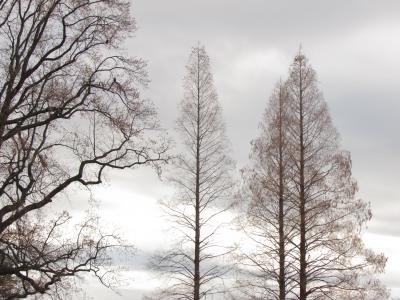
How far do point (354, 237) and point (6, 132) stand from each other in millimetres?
12817

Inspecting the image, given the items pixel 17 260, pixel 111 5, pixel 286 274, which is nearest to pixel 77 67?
pixel 111 5

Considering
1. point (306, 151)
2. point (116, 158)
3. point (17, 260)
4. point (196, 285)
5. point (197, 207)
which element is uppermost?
point (306, 151)

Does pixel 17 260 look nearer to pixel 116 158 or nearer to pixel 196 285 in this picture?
pixel 116 158

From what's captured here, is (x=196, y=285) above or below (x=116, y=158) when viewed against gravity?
below

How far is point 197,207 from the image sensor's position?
80.8 feet

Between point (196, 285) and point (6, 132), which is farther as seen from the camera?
point (196, 285)

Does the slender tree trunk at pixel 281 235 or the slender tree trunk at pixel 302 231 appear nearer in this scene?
the slender tree trunk at pixel 302 231

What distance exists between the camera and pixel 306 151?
24.1 meters

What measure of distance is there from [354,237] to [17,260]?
1259 centimetres

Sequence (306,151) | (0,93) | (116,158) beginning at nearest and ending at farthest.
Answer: (0,93), (116,158), (306,151)

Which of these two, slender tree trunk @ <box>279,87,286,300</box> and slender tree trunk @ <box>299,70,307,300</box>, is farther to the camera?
slender tree trunk @ <box>279,87,286,300</box>

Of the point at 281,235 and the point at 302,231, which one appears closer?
the point at 302,231

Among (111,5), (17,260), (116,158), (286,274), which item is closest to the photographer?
(17,260)

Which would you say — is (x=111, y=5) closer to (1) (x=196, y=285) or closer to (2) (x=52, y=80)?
(2) (x=52, y=80)
